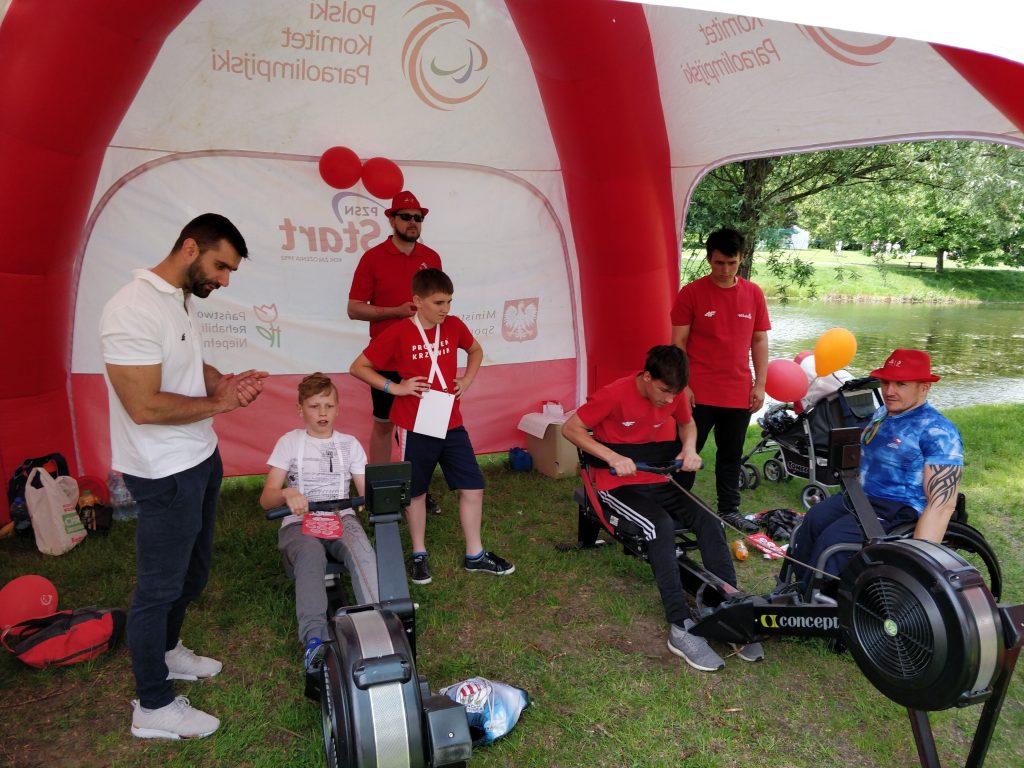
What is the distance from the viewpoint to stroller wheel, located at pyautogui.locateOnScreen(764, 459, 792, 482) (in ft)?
17.4

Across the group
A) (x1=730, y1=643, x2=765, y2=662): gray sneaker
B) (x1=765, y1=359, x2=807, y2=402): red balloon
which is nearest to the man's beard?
(x1=730, y1=643, x2=765, y2=662): gray sneaker

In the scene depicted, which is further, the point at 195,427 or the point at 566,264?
the point at 566,264

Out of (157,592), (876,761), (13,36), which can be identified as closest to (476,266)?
(13,36)

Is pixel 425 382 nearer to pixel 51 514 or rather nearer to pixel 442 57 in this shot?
pixel 51 514

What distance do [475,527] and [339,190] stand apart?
270 cm

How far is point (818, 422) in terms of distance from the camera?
453 cm

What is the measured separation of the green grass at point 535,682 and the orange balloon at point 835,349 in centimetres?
144

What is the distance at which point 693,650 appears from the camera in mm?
2975

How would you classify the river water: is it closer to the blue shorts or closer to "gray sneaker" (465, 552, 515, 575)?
"gray sneaker" (465, 552, 515, 575)

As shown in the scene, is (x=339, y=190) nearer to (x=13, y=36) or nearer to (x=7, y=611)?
(x=13, y=36)

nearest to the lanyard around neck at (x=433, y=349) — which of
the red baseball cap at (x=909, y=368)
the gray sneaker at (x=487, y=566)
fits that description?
the gray sneaker at (x=487, y=566)

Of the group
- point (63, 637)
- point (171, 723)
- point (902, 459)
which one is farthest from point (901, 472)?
point (63, 637)

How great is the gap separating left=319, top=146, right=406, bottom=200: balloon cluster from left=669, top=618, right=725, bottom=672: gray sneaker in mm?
3388

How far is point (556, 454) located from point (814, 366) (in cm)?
199
